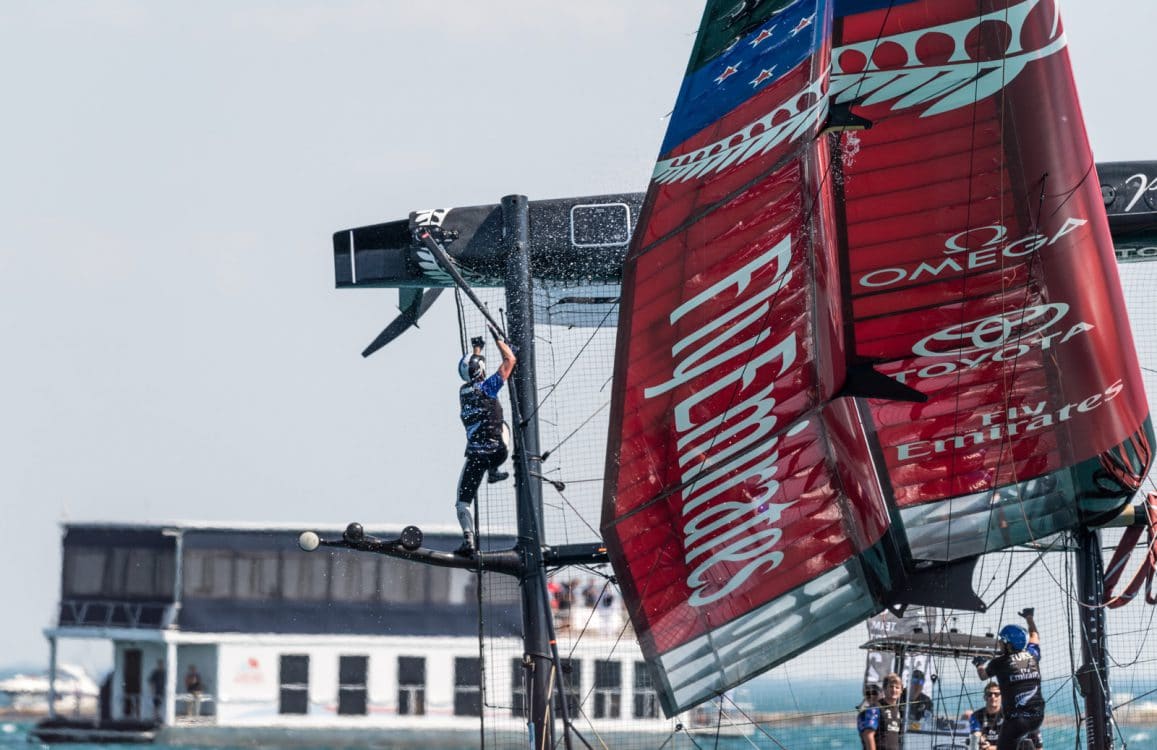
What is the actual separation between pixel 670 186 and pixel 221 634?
85.6ft

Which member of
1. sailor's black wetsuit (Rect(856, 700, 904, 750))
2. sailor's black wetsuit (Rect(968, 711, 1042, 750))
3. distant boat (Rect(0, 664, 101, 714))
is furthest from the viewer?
distant boat (Rect(0, 664, 101, 714))

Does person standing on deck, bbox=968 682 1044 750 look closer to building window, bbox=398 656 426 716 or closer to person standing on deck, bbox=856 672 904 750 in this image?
person standing on deck, bbox=856 672 904 750

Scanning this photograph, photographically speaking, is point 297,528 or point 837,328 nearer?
point 837,328

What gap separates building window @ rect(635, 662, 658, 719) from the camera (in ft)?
112

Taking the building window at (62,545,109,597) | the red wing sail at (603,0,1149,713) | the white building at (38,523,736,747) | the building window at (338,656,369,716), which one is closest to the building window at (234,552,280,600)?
the white building at (38,523,736,747)

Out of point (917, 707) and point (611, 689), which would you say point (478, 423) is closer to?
point (917, 707)

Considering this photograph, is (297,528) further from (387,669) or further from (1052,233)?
(1052,233)

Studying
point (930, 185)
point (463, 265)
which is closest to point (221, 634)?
point (463, 265)

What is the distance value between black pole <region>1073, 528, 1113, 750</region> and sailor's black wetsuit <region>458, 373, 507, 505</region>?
428 cm

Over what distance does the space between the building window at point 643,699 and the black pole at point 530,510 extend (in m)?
20.7

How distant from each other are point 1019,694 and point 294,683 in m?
25.7

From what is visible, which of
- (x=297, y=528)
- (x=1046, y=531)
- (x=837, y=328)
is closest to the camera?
(x=837, y=328)

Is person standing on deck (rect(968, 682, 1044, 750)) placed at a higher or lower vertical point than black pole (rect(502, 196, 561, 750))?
lower

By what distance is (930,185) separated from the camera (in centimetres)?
1072
